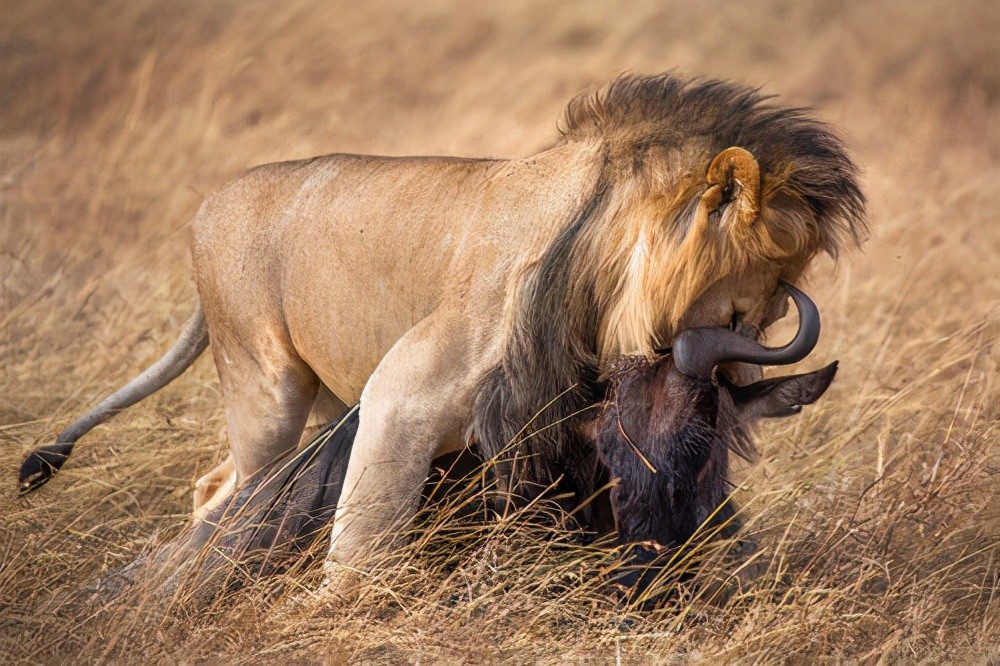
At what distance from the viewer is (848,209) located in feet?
11.6

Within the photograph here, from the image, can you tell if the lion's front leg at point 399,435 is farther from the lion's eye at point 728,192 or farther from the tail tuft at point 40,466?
the tail tuft at point 40,466

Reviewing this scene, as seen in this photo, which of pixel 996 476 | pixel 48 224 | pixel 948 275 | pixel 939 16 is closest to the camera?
pixel 996 476

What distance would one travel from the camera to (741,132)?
3521 millimetres

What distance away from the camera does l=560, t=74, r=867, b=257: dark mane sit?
345cm

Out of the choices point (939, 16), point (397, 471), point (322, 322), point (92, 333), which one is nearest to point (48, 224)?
point (92, 333)

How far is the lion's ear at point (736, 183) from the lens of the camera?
3320mm

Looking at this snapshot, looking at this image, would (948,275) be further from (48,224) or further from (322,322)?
(48,224)

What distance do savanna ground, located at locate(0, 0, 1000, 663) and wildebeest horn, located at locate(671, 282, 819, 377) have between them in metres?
0.62

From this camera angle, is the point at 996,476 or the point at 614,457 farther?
the point at 996,476

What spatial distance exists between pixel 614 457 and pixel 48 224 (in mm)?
6457

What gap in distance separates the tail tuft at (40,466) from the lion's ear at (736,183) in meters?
2.44

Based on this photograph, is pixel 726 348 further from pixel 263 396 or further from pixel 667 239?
pixel 263 396

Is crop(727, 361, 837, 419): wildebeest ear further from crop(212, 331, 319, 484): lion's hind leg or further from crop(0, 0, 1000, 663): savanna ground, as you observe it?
crop(212, 331, 319, 484): lion's hind leg

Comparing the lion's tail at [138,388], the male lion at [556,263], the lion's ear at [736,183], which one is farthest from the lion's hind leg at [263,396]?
the lion's ear at [736,183]
